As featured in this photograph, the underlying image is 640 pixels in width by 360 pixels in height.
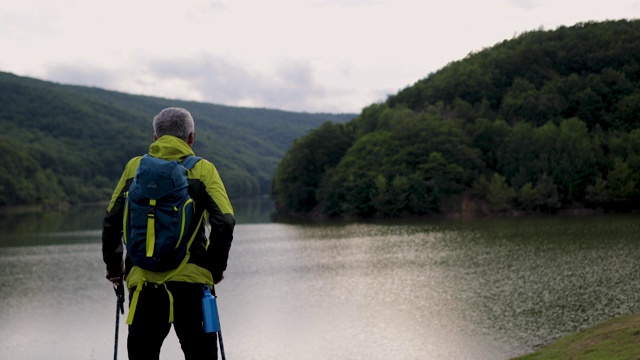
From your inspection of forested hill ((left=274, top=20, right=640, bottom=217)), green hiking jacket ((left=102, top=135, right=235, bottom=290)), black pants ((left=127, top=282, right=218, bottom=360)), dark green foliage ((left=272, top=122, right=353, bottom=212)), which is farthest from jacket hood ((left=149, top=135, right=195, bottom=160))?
dark green foliage ((left=272, top=122, right=353, bottom=212))

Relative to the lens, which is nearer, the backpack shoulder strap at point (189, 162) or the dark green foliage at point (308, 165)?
the backpack shoulder strap at point (189, 162)

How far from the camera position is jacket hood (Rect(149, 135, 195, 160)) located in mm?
5074

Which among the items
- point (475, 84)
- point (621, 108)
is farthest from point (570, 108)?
point (475, 84)

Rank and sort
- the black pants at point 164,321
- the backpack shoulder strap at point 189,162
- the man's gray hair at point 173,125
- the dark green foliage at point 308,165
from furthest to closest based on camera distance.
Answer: the dark green foliage at point 308,165 → the man's gray hair at point 173,125 → the backpack shoulder strap at point 189,162 → the black pants at point 164,321

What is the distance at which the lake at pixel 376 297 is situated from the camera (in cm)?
2047

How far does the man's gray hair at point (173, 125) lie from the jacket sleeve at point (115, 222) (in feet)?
1.02

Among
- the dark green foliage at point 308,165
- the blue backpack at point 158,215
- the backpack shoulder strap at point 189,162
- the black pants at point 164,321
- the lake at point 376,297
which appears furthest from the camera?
the dark green foliage at point 308,165

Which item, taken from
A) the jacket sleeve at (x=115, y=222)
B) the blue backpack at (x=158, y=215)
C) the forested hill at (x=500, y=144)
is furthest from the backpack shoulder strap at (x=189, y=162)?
the forested hill at (x=500, y=144)

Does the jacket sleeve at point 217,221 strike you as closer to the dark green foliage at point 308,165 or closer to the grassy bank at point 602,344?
the grassy bank at point 602,344

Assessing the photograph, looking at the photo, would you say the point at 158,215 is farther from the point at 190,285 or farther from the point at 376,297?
the point at 376,297

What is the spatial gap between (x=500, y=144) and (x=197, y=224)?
3783 inches

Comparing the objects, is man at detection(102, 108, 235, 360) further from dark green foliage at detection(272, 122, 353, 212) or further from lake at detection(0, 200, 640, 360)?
dark green foliage at detection(272, 122, 353, 212)

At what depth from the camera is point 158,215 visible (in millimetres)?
4781

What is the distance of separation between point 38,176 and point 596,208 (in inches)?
4669
